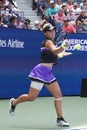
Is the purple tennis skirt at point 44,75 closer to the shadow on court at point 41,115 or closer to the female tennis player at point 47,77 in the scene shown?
the female tennis player at point 47,77

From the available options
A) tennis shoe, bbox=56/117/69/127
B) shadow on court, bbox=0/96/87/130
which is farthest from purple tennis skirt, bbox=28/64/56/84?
shadow on court, bbox=0/96/87/130

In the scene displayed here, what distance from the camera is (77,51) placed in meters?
12.9

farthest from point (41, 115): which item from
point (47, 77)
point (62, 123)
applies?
point (47, 77)

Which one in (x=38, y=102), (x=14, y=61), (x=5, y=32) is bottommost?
(x=38, y=102)

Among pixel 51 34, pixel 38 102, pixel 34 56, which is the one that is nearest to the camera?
pixel 51 34

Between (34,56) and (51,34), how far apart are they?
425cm

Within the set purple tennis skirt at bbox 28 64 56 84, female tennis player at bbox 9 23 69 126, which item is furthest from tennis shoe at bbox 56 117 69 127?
purple tennis skirt at bbox 28 64 56 84

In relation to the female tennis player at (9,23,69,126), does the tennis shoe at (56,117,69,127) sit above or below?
below

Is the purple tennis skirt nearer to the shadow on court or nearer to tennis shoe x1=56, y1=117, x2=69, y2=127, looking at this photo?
tennis shoe x1=56, y1=117, x2=69, y2=127

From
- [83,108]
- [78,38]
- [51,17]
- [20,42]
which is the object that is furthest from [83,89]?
[51,17]

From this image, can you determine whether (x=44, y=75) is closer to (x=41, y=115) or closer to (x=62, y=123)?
(x=62, y=123)

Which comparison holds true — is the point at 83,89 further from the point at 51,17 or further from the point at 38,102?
the point at 51,17

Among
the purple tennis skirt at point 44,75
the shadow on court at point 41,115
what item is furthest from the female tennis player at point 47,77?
the shadow on court at point 41,115

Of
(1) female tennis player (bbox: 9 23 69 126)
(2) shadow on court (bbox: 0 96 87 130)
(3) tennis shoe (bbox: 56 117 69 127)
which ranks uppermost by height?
(1) female tennis player (bbox: 9 23 69 126)
